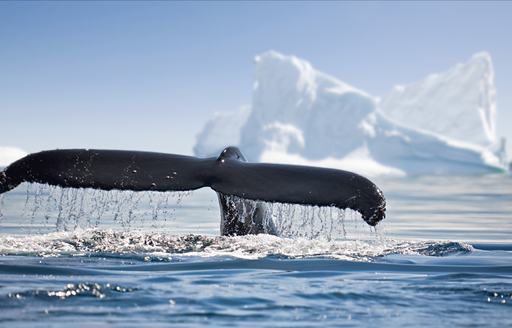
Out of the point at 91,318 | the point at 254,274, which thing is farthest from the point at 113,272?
the point at 91,318

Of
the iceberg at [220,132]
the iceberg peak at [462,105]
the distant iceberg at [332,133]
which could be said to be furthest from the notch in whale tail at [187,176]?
the iceberg at [220,132]

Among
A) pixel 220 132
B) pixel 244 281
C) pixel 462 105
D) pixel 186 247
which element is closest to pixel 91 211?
pixel 186 247

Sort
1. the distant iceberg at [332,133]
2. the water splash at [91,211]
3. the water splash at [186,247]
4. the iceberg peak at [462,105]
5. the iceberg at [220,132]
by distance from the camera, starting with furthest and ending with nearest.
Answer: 1. the iceberg at [220,132]
2. the iceberg peak at [462,105]
3. the distant iceberg at [332,133]
4. the water splash at [186,247]
5. the water splash at [91,211]

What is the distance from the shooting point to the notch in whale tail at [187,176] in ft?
20.8

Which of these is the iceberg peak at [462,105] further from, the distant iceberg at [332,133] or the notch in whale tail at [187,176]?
the notch in whale tail at [187,176]

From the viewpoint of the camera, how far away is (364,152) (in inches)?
3073

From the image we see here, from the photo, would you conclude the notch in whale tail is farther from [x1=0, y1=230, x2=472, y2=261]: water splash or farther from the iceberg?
the iceberg

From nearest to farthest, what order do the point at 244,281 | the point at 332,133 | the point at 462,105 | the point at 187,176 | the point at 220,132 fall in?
1. the point at 244,281
2. the point at 187,176
3. the point at 332,133
4. the point at 462,105
5. the point at 220,132

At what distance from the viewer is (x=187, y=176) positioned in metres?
6.80

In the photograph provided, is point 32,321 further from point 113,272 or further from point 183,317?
point 113,272

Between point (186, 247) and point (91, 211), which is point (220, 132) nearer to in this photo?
point (186, 247)

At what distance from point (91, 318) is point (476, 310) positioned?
2.14 meters

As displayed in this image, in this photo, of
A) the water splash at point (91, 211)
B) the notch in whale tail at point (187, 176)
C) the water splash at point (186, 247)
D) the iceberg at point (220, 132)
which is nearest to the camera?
the notch in whale tail at point (187, 176)

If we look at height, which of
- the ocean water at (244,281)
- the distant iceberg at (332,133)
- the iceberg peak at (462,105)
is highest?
the iceberg peak at (462,105)
